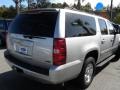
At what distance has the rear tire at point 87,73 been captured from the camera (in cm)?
523

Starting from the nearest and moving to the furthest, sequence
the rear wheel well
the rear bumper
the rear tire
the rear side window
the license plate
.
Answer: the rear bumper → the rear side window → the license plate → the rear tire → the rear wheel well

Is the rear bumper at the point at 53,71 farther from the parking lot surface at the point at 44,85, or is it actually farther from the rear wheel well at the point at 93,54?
the parking lot surface at the point at 44,85

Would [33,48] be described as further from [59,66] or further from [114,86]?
[114,86]

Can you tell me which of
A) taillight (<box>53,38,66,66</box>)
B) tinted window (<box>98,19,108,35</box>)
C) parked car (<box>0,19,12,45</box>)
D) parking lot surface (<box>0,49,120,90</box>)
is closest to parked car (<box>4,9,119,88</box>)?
taillight (<box>53,38,66,66</box>)

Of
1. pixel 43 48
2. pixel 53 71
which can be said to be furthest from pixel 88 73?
pixel 43 48

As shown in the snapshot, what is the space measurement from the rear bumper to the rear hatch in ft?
0.45

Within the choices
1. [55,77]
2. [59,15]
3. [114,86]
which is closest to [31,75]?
[55,77]

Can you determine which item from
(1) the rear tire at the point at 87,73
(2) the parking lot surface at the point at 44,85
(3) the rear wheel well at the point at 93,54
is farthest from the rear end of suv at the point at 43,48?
(2) the parking lot surface at the point at 44,85

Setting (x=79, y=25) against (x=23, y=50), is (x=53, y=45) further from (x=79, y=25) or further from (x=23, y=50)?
(x=79, y=25)

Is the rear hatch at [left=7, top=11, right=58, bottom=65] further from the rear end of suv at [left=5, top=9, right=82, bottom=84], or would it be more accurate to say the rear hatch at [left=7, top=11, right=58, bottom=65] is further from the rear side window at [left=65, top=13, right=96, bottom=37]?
the rear side window at [left=65, top=13, right=96, bottom=37]

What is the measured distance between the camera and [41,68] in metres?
4.52

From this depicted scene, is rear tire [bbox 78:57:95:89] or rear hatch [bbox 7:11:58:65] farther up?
rear hatch [bbox 7:11:58:65]

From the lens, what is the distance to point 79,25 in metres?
5.05

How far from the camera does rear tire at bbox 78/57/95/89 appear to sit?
5.23 meters
